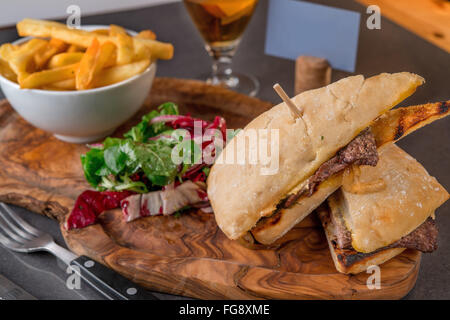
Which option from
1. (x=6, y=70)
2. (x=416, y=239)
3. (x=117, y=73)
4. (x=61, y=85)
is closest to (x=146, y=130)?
(x=117, y=73)

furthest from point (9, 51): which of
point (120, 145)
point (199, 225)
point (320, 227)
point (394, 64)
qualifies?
point (394, 64)

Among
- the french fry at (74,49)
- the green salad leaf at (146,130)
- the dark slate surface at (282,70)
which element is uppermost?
the french fry at (74,49)

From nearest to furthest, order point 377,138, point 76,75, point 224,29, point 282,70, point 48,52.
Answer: point 377,138 → point 76,75 → point 48,52 → point 224,29 → point 282,70

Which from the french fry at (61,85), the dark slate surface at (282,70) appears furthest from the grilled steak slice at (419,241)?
the french fry at (61,85)

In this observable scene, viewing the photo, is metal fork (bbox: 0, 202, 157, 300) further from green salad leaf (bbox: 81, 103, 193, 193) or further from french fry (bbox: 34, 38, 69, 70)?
french fry (bbox: 34, 38, 69, 70)

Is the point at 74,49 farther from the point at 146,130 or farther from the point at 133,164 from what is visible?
the point at 133,164

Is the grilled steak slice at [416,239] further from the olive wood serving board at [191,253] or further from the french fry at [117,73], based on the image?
the french fry at [117,73]
